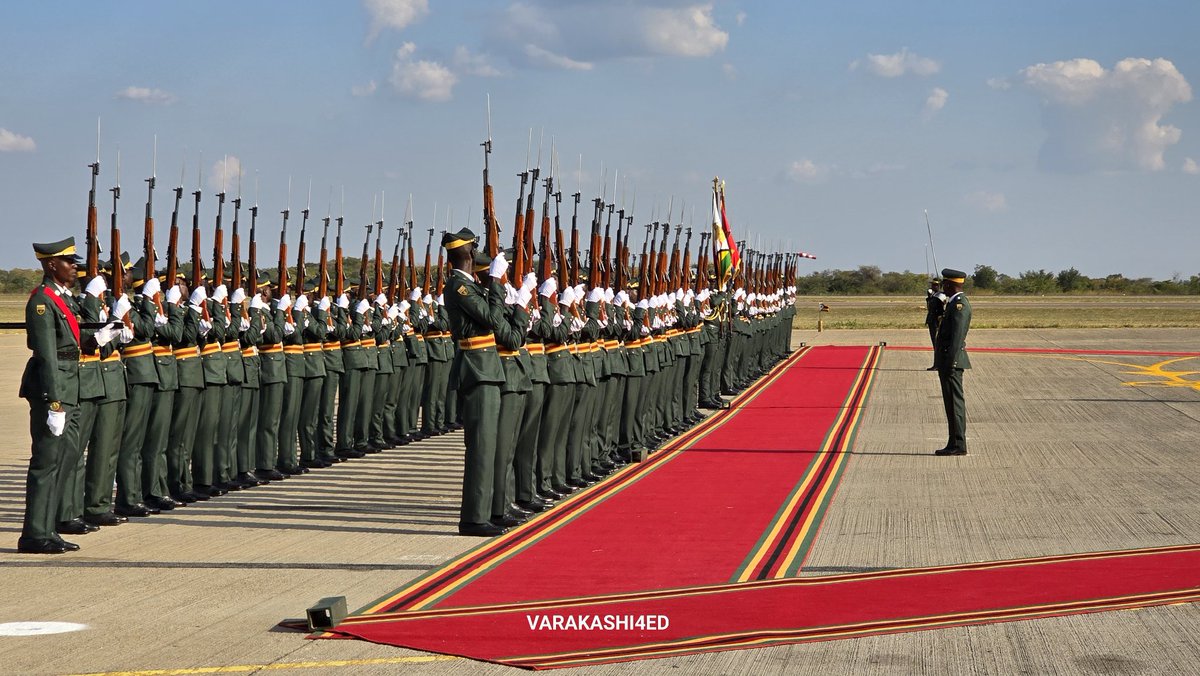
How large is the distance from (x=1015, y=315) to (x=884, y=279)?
55.5 metres

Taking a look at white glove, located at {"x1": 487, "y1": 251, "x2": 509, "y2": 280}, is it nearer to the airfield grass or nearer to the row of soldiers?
the row of soldiers

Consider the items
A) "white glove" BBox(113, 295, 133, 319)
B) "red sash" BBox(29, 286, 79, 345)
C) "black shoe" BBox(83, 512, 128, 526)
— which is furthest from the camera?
"white glove" BBox(113, 295, 133, 319)

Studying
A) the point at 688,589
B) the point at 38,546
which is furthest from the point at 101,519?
the point at 688,589

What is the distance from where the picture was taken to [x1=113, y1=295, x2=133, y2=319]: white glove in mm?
10781

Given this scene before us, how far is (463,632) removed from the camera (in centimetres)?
664

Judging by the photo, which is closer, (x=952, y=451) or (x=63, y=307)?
(x=63, y=307)

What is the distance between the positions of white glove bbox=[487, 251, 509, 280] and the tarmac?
1.84 metres

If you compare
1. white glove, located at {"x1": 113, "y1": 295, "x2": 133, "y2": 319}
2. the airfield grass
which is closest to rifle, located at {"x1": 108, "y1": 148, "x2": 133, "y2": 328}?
white glove, located at {"x1": 113, "y1": 295, "x2": 133, "y2": 319}

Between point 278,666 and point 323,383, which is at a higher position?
point 323,383

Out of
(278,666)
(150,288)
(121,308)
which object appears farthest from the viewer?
(150,288)

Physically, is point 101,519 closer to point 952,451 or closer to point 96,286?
point 96,286

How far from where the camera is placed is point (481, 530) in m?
9.84

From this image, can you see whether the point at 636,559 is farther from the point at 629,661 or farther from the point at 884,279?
the point at 884,279

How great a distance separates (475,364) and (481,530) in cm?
117
